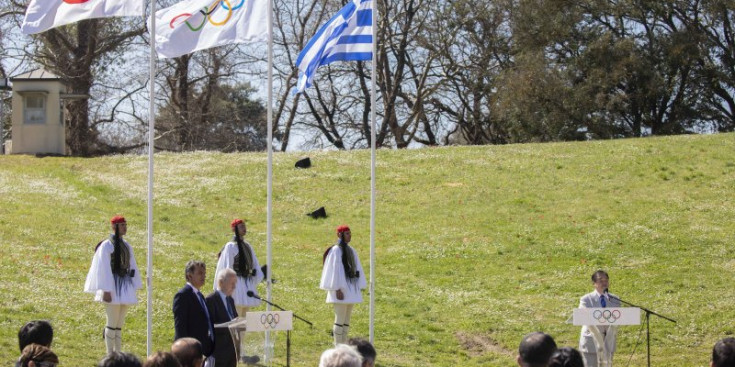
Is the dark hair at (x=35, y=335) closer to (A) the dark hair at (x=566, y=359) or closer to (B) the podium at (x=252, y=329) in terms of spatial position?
(B) the podium at (x=252, y=329)

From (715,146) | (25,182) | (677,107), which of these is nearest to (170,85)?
(25,182)

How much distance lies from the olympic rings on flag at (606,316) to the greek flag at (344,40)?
5.64 metres

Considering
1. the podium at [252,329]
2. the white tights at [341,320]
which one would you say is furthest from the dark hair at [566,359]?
the white tights at [341,320]

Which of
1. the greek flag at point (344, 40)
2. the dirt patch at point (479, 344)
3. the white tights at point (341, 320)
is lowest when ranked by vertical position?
the dirt patch at point (479, 344)

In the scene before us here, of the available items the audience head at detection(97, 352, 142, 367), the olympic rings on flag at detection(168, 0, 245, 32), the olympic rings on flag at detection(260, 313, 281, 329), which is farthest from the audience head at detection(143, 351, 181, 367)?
the olympic rings on flag at detection(168, 0, 245, 32)

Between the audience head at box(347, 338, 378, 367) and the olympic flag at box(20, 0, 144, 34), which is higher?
the olympic flag at box(20, 0, 144, 34)

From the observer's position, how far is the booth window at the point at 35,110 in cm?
3756

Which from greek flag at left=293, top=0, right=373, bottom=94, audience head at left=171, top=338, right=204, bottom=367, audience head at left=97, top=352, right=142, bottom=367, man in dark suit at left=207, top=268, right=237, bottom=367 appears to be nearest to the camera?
audience head at left=97, top=352, right=142, bottom=367

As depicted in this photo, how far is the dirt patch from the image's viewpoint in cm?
1845

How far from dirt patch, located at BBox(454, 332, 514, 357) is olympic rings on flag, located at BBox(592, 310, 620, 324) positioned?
4305 millimetres

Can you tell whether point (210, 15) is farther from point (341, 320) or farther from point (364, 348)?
point (364, 348)

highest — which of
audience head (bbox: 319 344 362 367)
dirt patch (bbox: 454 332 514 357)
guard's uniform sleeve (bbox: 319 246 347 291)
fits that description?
audience head (bbox: 319 344 362 367)

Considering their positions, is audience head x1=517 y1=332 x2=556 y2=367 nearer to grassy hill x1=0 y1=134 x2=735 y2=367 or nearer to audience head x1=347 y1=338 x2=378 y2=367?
audience head x1=347 y1=338 x2=378 y2=367

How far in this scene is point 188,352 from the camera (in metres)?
7.05
